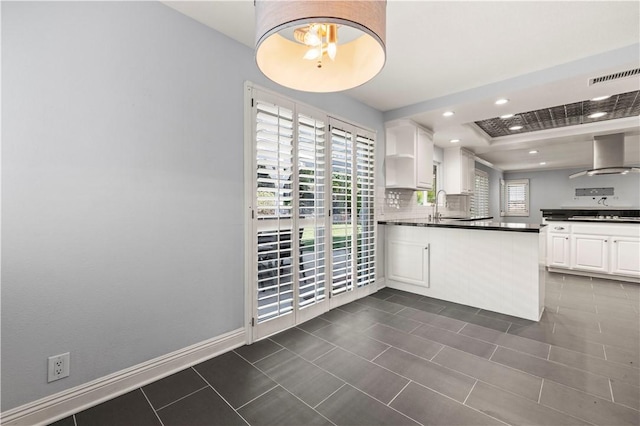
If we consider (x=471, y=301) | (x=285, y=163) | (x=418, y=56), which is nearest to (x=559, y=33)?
(x=418, y=56)

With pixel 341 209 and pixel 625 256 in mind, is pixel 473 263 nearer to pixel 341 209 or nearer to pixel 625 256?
pixel 341 209

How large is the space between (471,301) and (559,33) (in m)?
2.61

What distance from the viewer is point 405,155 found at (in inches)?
151

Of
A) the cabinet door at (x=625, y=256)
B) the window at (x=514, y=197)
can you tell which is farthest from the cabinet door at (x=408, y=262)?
the window at (x=514, y=197)

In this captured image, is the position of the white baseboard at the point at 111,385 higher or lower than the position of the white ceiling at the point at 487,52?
lower

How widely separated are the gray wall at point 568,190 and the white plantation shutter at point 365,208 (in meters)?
7.50

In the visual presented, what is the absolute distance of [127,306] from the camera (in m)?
1.74

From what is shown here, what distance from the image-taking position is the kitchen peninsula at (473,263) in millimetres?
2836

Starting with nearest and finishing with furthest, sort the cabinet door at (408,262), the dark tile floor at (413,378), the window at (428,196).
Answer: the dark tile floor at (413,378) → the cabinet door at (408,262) → the window at (428,196)

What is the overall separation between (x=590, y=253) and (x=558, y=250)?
0.40 metres

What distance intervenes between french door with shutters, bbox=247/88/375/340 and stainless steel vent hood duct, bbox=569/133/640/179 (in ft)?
13.3

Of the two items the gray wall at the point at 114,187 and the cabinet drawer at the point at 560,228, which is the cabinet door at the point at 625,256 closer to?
the cabinet drawer at the point at 560,228

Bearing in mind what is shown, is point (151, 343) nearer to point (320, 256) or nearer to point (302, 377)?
point (302, 377)

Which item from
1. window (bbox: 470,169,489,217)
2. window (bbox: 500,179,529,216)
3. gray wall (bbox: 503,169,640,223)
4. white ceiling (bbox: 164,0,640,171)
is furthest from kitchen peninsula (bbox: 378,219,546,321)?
gray wall (bbox: 503,169,640,223)
